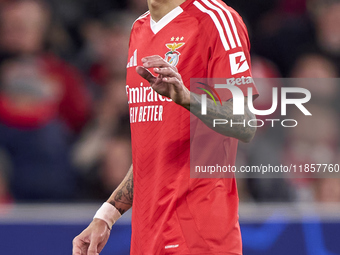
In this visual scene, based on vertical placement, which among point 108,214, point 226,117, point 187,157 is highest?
point 226,117

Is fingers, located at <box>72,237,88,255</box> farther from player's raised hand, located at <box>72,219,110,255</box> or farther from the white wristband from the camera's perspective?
the white wristband

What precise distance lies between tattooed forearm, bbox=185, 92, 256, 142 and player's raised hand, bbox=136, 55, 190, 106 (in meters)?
0.09

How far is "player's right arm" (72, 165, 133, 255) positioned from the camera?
2180mm

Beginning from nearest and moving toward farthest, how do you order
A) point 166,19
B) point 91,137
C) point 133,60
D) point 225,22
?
point 225,22 → point 166,19 → point 133,60 → point 91,137

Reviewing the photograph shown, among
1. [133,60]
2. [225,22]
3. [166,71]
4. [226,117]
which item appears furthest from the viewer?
[133,60]

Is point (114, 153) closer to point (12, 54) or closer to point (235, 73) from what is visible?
point (12, 54)

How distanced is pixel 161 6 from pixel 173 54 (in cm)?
24

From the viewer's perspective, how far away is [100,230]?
2223 mm

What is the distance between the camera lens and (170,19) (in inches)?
80.4

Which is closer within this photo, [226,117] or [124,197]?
[226,117]

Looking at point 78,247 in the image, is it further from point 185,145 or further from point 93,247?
point 185,145

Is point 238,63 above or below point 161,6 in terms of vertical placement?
below

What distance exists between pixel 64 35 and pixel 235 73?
3.59m

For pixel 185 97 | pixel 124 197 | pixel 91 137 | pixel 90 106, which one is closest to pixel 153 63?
pixel 185 97
